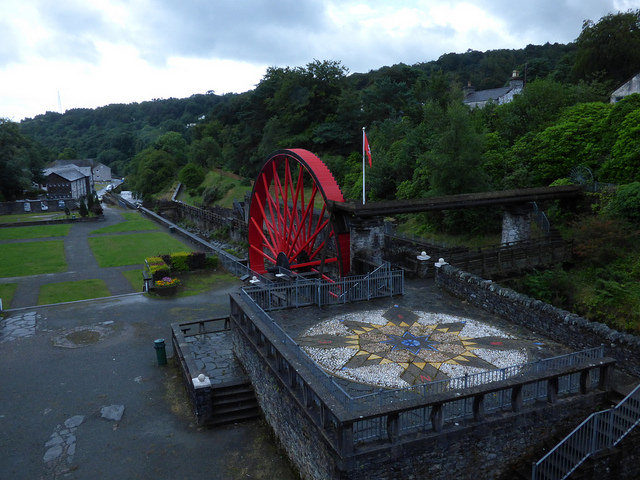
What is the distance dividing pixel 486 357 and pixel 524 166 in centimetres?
1503

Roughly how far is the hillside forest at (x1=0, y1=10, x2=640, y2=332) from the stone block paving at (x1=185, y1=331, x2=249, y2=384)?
9.21 metres

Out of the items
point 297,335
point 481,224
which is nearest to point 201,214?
point 481,224

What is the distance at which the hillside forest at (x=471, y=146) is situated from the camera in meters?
15.1

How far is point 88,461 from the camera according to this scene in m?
8.61

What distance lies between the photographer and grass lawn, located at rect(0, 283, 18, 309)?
1755 cm

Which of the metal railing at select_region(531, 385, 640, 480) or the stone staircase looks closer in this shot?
the metal railing at select_region(531, 385, 640, 480)

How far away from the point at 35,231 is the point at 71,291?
20217 mm

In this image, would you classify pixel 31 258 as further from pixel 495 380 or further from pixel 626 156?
pixel 626 156

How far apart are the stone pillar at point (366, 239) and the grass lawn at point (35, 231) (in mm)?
27776

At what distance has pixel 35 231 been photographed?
117 feet

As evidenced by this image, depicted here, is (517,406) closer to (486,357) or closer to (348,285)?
(486,357)

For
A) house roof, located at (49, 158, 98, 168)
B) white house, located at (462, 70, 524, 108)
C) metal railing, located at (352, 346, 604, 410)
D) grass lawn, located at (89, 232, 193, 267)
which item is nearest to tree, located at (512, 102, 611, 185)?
metal railing, located at (352, 346, 604, 410)

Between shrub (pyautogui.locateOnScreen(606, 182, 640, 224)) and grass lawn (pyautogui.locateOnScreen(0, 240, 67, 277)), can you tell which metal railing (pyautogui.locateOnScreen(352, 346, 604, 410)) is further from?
grass lawn (pyautogui.locateOnScreen(0, 240, 67, 277))

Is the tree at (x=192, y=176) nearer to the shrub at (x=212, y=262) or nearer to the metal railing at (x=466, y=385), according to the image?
the shrub at (x=212, y=262)
